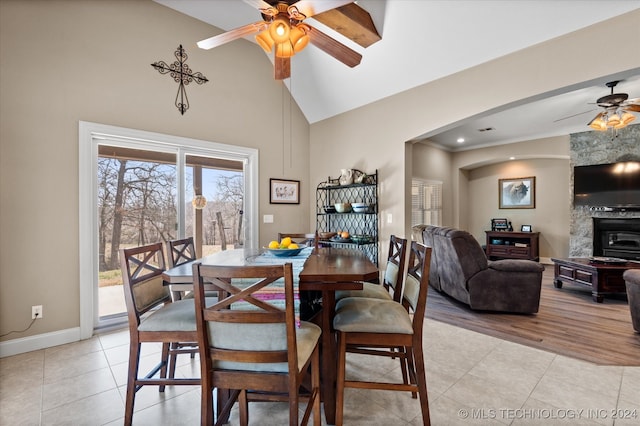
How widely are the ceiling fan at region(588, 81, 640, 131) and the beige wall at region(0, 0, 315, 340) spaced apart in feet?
17.5

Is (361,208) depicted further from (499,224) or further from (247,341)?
(499,224)

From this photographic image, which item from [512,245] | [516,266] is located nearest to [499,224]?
[512,245]

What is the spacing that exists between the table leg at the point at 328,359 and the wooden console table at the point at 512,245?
6.65 m

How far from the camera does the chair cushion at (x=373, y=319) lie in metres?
1.59

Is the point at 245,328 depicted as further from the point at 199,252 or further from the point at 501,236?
the point at 501,236

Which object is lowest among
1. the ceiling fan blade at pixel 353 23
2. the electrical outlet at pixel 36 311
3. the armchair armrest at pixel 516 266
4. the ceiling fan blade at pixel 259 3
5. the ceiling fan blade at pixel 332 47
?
the electrical outlet at pixel 36 311

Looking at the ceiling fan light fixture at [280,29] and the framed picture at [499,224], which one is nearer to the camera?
the ceiling fan light fixture at [280,29]

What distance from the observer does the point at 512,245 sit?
6.83m

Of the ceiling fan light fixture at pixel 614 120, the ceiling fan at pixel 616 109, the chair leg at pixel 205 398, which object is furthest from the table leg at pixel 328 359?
the ceiling fan light fixture at pixel 614 120

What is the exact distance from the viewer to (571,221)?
608 cm

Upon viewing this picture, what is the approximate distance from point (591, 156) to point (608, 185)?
0.65 meters

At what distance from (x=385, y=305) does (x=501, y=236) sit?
655 centimetres

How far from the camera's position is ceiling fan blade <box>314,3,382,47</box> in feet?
9.18

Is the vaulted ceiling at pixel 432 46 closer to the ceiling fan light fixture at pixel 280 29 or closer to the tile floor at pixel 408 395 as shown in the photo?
the ceiling fan light fixture at pixel 280 29
